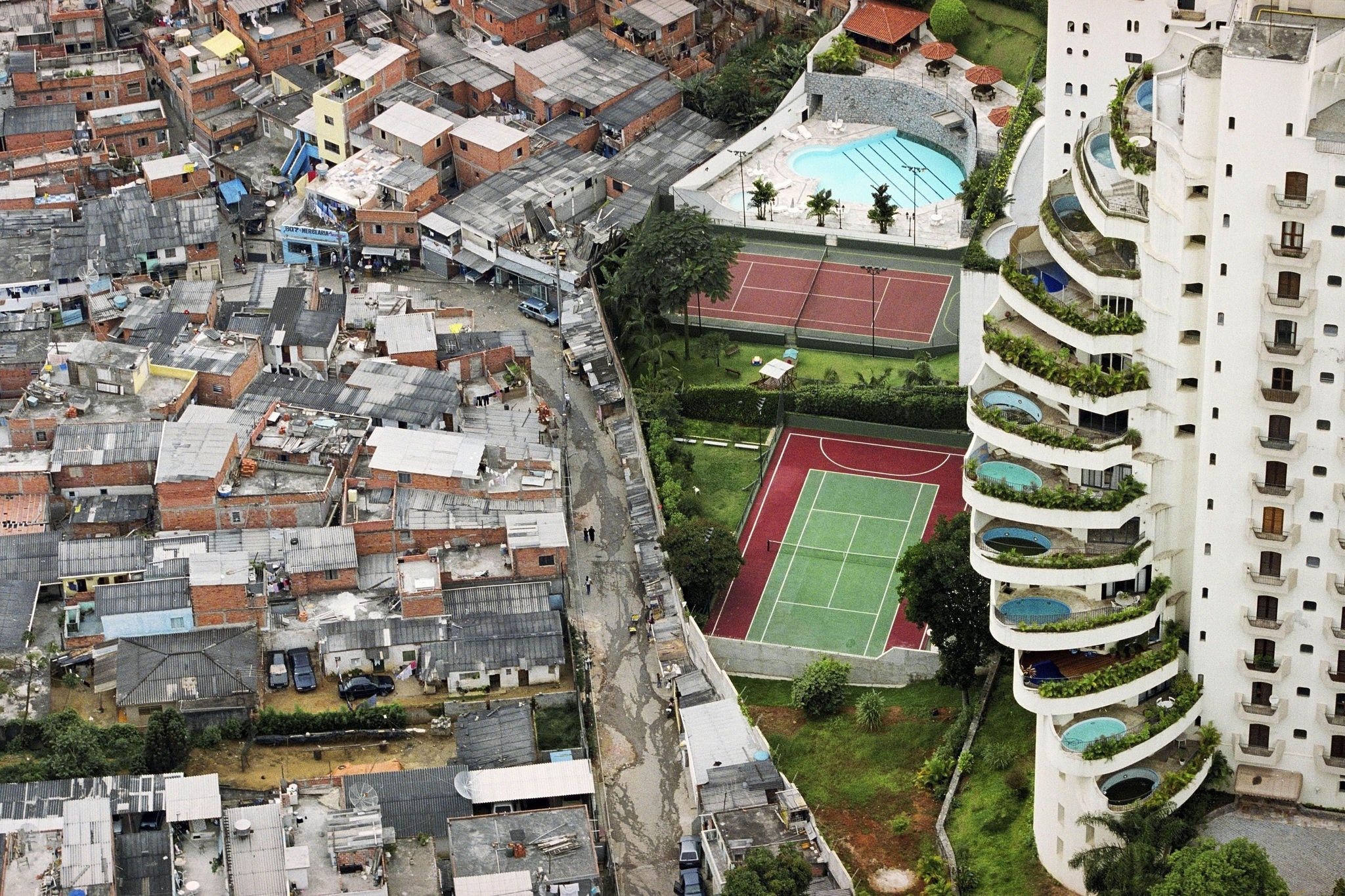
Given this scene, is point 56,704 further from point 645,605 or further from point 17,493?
point 645,605

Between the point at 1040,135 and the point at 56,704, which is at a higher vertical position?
the point at 1040,135

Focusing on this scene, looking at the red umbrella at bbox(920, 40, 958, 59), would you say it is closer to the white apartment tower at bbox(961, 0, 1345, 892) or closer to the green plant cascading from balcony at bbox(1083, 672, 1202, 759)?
the white apartment tower at bbox(961, 0, 1345, 892)

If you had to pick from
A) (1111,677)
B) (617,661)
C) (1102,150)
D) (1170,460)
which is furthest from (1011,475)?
(617,661)

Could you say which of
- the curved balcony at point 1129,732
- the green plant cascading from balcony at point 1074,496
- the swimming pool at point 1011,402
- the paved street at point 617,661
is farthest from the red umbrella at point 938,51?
the curved balcony at point 1129,732

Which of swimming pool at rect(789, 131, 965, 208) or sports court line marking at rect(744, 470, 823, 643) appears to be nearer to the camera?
sports court line marking at rect(744, 470, 823, 643)

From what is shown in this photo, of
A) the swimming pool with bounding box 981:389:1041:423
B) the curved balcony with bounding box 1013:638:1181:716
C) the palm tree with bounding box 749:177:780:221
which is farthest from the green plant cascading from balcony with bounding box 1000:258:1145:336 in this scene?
the palm tree with bounding box 749:177:780:221

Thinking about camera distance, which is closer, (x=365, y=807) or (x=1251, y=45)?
(x=1251, y=45)

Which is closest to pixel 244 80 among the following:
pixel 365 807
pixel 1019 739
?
pixel 365 807

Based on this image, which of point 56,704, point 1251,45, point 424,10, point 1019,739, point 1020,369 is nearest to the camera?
point 1251,45
